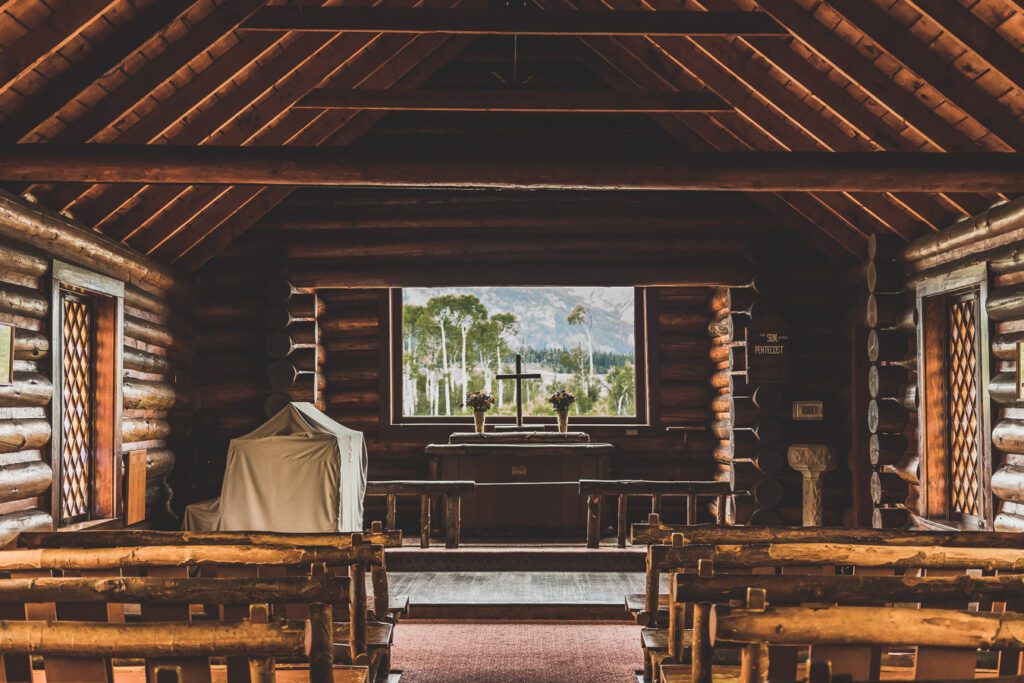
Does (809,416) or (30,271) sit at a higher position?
(30,271)

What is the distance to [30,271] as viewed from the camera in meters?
7.37

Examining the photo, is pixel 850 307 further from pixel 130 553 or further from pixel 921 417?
pixel 130 553

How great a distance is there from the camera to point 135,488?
9.34 m

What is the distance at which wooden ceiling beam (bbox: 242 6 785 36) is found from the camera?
736 centimetres

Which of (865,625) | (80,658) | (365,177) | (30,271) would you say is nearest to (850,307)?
(365,177)

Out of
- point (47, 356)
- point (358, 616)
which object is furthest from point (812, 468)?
point (47, 356)

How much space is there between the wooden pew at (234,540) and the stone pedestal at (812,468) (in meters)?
6.10

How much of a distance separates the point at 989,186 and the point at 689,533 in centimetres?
361

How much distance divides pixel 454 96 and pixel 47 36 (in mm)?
3551

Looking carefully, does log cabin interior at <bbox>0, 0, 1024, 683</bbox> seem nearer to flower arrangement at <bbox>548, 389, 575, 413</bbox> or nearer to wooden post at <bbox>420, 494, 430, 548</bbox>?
flower arrangement at <bbox>548, 389, 575, 413</bbox>

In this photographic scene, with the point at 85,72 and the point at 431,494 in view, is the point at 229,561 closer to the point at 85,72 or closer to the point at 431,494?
the point at 85,72

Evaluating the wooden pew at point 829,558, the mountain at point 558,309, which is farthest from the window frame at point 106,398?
the wooden pew at point 829,558

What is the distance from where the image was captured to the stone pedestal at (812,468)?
32.7ft

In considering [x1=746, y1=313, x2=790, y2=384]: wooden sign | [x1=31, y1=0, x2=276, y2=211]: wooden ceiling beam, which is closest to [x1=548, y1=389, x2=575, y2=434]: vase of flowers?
[x1=746, y1=313, x2=790, y2=384]: wooden sign
